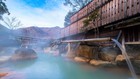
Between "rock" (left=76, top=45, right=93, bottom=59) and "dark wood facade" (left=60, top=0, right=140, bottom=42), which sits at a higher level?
"dark wood facade" (left=60, top=0, right=140, bottom=42)

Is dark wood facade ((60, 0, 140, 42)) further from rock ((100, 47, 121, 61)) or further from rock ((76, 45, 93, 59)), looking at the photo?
rock ((76, 45, 93, 59))

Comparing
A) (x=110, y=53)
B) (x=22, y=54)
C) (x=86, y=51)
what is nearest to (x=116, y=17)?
(x=110, y=53)

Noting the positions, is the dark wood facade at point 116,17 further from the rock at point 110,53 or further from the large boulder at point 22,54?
the large boulder at point 22,54

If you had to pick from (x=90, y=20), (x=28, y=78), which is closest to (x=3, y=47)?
(x=90, y=20)

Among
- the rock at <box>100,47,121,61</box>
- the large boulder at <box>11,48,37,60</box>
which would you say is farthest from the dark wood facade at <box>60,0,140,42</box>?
the large boulder at <box>11,48,37,60</box>

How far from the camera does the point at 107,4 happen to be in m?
13.8

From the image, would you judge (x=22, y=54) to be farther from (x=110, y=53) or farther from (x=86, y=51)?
(x=110, y=53)

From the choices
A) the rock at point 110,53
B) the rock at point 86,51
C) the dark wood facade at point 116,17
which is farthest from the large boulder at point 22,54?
the rock at point 110,53

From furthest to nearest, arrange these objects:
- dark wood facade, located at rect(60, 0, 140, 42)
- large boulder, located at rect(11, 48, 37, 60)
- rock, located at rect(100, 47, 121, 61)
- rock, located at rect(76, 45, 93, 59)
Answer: large boulder, located at rect(11, 48, 37, 60) → rock, located at rect(76, 45, 93, 59) → rock, located at rect(100, 47, 121, 61) → dark wood facade, located at rect(60, 0, 140, 42)

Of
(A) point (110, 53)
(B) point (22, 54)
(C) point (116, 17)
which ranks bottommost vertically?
(B) point (22, 54)

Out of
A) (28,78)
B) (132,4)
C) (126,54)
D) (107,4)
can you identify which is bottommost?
(28,78)

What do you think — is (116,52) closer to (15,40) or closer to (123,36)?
(123,36)

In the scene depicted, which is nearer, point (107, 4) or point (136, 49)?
point (136, 49)

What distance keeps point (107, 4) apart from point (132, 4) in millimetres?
3968
